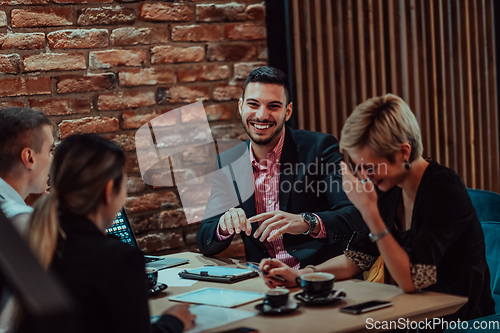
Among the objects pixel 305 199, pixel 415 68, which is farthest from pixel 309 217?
pixel 415 68

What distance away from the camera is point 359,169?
1.69 meters

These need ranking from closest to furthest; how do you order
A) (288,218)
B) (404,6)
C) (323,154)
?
(288,218) → (323,154) → (404,6)

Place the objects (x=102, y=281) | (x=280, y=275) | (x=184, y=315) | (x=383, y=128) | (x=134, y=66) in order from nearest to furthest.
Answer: (x=102, y=281) < (x=184, y=315) < (x=383, y=128) < (x=280, y=275) < (x=134, y=66)

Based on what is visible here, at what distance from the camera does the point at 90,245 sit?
1199 mm

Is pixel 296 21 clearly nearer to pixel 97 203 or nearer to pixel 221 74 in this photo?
pixel 221 74

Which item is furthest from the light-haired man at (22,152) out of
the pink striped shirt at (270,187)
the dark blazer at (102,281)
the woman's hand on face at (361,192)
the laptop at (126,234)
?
the woman's hand on face at (361,192)

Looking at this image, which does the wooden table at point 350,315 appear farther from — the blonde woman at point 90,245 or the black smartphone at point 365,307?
the blonde woman at point 90,245

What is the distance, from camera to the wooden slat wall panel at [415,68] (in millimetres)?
3061

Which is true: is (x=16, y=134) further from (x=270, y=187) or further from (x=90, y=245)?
(x=270, y=187)

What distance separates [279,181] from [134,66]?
0.97m

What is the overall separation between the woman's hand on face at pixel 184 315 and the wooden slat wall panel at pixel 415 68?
1.84 metres

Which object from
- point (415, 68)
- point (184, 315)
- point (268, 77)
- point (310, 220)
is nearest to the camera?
point (184, 315)

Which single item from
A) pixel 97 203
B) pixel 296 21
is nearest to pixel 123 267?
pixel 97 203

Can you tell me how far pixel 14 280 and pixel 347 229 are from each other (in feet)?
5.88
